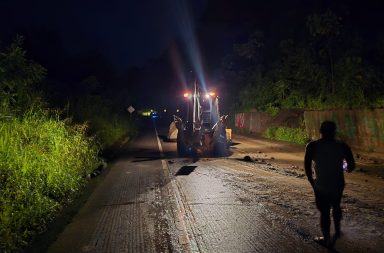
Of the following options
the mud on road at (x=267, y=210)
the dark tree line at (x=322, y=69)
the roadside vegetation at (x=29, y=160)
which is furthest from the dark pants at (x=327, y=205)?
the dark tree line at (x=322, y=69)

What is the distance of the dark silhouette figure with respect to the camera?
19.6 ft

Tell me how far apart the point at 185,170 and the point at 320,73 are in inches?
633

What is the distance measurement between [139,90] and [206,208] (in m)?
102

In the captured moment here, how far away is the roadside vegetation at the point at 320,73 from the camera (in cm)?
2205

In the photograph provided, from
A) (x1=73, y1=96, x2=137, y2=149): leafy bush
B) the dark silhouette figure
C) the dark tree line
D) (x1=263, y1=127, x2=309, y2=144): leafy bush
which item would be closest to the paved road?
the dark silhouette figure

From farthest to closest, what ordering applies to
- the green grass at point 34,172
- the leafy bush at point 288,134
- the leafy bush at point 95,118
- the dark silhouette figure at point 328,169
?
the leafy bush at point 288,134
the leafy bush at point 95,118
the green grass at point 34,172
the dark silhouette figure at point 328,169

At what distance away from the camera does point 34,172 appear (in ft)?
29.6

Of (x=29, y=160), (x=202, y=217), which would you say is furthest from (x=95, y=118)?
(x=202, y=217)

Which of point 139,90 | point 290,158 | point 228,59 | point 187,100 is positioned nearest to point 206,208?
point 290,158

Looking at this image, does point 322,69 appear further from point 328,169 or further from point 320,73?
point 328,169

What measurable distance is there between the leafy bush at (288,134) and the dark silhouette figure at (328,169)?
19123 millimetres

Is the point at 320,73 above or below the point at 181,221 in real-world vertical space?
above

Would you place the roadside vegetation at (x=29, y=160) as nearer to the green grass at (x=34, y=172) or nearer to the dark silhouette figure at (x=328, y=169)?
the green grass at (x=34, y=172)

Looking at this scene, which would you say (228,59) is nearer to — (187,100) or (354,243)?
(187,100)
